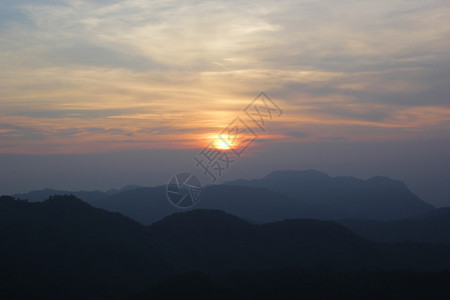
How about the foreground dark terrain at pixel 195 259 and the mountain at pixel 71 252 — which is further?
the mountain at pixel 71 252

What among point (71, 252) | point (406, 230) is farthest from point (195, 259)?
point (406, 230)

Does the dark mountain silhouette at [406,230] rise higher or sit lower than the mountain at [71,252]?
lower

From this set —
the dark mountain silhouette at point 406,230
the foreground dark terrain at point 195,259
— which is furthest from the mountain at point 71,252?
the dark mountain silhouette at point 406,230

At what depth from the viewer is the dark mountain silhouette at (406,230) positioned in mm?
145500

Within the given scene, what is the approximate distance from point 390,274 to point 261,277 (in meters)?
20.9

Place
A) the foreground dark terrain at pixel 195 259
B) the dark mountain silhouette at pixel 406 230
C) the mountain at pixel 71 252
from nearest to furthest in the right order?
the foreground dark terrain at pixel 195 259 < the mountain at pixel 71 252 < the dark mountain silhouette at pixel 406 230

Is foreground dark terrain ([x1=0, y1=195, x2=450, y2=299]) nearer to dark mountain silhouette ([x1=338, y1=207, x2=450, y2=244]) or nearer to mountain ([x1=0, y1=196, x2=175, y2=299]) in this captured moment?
mountain ([x1=0, y1=196, x2=175, y2=299])

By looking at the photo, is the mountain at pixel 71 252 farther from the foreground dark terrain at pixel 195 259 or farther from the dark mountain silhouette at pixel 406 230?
the dark mountain silhouette at pixel 406 230

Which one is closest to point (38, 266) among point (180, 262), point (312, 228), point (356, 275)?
point (180, 262)

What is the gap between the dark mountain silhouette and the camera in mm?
145500

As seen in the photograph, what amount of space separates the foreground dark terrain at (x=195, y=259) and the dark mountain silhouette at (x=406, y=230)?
3723cm

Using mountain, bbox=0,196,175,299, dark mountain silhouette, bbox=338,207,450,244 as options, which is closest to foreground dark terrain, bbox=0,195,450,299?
mountain, bbox=0,196,175,299

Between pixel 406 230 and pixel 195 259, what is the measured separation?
110 meters

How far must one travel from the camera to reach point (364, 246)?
101 m
